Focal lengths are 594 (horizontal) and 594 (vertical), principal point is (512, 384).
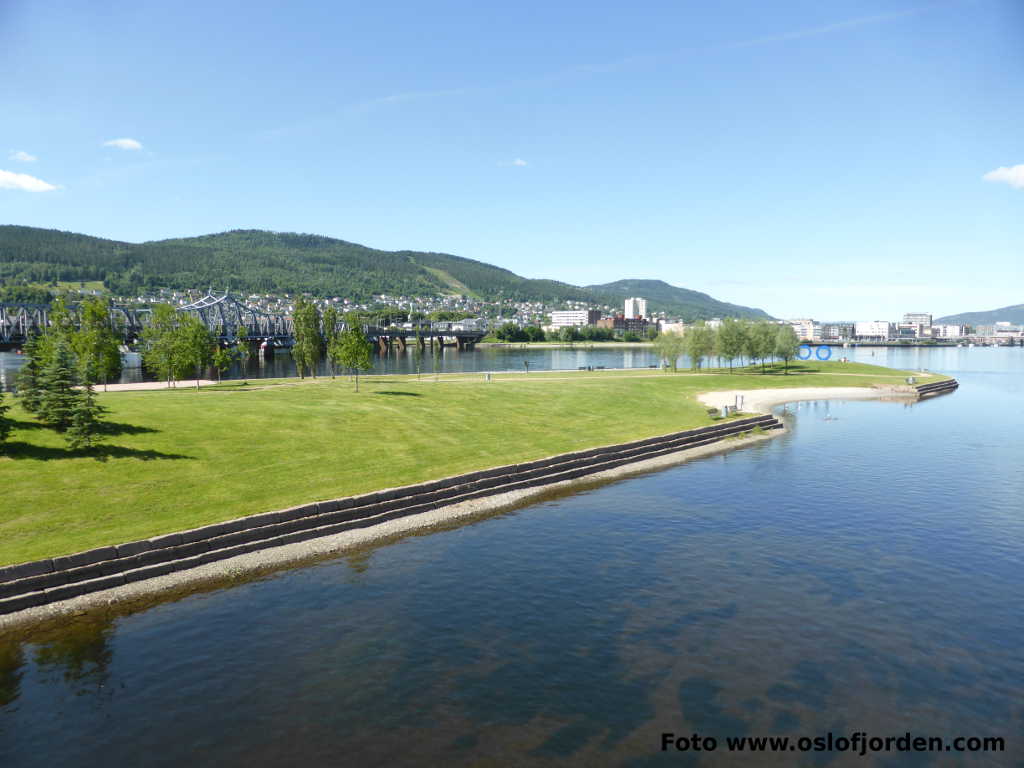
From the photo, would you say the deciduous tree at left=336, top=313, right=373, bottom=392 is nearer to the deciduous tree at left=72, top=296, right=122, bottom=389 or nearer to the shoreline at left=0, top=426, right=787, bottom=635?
the deciduous tree at left=72, top=296, right=122, bottom=389

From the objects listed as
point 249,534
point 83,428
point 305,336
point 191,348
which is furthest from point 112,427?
point 305,336

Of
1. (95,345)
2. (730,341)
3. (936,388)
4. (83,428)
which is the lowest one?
(936,388)

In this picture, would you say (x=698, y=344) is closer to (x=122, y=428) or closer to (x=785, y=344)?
(x=785, y=344)

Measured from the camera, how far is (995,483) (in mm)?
35875

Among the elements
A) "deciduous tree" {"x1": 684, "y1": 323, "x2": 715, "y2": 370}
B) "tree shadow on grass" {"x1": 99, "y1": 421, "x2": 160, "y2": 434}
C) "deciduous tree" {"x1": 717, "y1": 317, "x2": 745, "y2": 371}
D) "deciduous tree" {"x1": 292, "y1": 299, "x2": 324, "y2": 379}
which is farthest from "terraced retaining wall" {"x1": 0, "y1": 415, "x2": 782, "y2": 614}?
"deciduous tree" {"x1": 684, "y1": 323, "x2": 715, "y2": 370}

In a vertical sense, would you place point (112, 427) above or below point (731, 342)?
below

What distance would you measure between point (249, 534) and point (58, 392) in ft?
48.3

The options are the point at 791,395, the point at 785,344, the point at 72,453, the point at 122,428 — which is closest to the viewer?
the point at 72,453

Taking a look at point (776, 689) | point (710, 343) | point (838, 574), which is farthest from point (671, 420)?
point (710, 343)

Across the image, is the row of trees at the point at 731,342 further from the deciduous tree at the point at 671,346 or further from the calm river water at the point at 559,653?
the calm river water at the point at 559,653

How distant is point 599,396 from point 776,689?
161ft

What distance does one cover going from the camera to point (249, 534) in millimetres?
23938

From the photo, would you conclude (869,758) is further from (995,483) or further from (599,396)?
(599,396)

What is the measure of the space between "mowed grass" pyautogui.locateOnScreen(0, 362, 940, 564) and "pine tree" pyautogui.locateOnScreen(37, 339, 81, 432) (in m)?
0.94
